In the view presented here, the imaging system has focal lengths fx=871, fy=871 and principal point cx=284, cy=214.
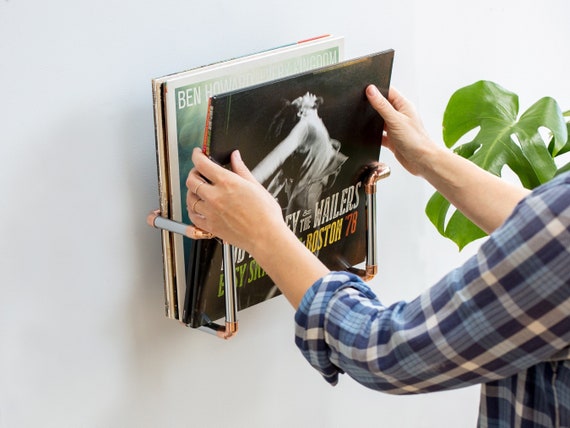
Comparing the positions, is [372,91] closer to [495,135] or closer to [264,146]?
[264,146]

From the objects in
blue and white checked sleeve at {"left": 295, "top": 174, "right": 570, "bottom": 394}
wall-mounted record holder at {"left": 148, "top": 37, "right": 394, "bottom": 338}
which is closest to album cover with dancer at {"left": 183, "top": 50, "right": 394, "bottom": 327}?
wall-mounted record holder at {"left": 148, "top": 37, "right": 394, "bottom": 338}

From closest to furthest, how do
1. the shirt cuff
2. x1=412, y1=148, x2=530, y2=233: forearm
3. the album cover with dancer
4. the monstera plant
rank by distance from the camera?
the shirt cuff
the album cover with dancer
x1=412, y1=148, x2=530, y2=233: forearm
the monstera plant

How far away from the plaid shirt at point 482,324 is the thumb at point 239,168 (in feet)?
0.46

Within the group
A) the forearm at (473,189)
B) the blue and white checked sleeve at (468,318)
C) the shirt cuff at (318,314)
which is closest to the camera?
the blue and white checked sleeve at (468,318)

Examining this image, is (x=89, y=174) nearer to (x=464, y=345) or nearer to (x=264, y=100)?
(x=264, y=100)

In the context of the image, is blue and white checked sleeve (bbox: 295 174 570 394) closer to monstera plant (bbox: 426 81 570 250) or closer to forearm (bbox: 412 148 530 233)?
forearm (bbox: 412 148 530 233)

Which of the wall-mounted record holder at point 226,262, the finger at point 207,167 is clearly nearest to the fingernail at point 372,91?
the wall-mounted record holder at point 226,262

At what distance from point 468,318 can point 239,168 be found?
276 mm

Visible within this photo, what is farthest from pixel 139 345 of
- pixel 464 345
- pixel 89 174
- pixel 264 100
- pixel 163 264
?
pixel 464 345

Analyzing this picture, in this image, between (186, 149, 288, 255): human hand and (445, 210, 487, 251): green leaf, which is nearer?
(186, 149, 288, 255): human hand

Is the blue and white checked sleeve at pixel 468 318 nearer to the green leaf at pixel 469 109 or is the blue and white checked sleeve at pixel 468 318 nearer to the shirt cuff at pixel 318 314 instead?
the shirt cuff at pixel 318 314

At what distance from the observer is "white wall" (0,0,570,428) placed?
81cm

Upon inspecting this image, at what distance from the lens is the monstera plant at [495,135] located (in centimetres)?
117

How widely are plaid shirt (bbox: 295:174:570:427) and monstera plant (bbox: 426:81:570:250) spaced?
0.43 metres
